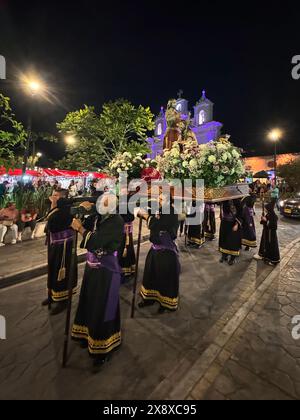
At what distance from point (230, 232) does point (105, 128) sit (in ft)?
46.3

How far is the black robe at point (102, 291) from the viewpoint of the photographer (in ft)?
10.1

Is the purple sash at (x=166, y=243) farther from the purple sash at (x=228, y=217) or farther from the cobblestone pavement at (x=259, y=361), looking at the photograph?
the purple sash at (x=228, y=217)

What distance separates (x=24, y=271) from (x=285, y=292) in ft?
21.2

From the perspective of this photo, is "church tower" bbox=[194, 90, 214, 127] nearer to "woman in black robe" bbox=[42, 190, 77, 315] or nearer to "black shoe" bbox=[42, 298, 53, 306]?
"woman in black robe" bbox=[42, 190, 77, 315]

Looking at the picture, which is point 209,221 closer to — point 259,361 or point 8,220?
point 259,361

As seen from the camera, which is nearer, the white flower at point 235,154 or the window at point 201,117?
the white flower at point 235,154

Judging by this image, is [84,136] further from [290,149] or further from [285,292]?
[290,149]

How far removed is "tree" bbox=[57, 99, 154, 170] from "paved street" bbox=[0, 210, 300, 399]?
14337 mm

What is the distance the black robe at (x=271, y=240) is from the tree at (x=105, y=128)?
12.2 metres

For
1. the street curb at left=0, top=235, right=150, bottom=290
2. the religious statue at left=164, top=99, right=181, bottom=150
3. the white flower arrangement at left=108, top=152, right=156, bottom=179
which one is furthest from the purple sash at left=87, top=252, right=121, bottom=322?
the religious statue at left=164, top=99, right=181, bottom=150

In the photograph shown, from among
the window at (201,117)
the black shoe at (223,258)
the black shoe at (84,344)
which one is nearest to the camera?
the black shoe at (84,344)

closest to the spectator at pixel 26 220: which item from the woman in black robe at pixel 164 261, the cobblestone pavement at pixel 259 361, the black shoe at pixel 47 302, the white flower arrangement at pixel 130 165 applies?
the black shoe at pixel 47 302
